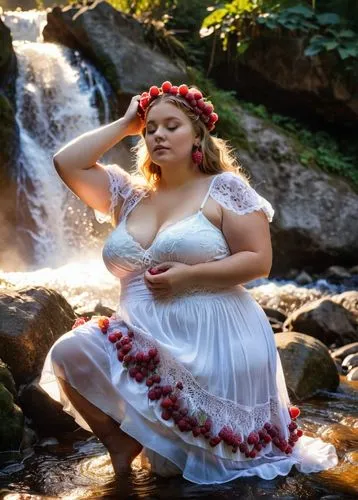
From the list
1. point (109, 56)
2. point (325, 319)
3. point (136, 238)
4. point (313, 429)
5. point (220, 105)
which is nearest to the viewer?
point (136, 238)

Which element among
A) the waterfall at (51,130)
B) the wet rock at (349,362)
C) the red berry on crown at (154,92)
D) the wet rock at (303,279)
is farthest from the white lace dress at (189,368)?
the wet rock at (303,279)

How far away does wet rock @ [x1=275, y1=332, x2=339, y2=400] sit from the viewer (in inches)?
188

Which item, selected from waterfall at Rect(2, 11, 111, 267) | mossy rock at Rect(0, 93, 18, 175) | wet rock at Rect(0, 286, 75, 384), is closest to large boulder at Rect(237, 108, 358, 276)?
waterfall at Rect(2, 11, 111, 267)

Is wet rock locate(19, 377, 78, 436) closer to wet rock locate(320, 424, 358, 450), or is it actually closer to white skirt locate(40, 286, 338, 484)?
white skirt locate(40, 286, 338, 484)

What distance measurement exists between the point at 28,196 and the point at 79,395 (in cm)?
696

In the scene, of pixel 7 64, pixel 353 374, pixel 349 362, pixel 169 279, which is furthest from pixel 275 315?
pixel 7 64

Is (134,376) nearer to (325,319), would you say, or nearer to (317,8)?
(325,319)

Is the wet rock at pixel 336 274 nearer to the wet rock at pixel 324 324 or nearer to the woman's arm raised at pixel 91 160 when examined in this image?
the wet rock at pixel 324 324

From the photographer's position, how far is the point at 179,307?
301cm

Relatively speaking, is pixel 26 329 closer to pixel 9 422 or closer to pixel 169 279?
pixel 9 422

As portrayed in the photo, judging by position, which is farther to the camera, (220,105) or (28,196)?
(220,105)

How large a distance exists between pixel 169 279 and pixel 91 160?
0.75 m

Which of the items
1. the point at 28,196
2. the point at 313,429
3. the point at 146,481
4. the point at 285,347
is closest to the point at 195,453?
the point at 146,481

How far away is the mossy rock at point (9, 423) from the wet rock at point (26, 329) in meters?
0.42
